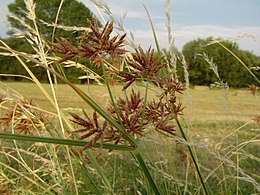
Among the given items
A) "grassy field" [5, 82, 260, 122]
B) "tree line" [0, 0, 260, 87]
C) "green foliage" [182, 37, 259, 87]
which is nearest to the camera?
"grassy field" [5, 82, 260, 122]

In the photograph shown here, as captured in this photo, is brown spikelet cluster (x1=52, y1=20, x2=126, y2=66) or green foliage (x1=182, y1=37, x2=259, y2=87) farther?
green foliage (x1=182, y1=37, x2=259, y2=87)

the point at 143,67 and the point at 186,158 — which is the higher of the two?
the point at 143,67

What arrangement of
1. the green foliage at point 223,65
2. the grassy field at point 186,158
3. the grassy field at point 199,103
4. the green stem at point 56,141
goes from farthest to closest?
the green foliage at point 223,65, the grassy field at point 199,103, the grassy field at point 186,158, the green stem at point 56,141

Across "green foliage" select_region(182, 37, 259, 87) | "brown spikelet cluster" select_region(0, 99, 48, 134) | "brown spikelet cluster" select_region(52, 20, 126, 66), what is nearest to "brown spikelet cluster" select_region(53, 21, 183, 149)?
"brown spikelet cluster" select_region(52, 20, 126, 66)

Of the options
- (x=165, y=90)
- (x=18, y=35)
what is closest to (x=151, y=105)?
(x=165, y=90)

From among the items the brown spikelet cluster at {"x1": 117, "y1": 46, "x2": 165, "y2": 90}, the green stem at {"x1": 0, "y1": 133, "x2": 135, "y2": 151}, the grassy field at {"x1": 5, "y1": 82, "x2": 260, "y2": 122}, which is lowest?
the grassy field at {"x1": 5, "y1": 82, "x2": 260, "y2": 122}

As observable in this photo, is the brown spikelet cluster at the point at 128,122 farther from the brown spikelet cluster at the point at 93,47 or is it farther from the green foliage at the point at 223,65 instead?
the green foliage at the point at 223,65

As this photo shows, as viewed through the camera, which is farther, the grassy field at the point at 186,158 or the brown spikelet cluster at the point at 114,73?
the grassy field at the point at 186,158

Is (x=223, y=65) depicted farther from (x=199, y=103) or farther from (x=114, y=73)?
(x=114, y=73)

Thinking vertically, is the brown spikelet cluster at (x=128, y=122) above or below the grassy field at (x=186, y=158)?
above

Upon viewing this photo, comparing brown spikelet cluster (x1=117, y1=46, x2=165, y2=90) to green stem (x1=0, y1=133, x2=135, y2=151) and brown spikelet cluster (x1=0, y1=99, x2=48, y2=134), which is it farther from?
brown spikelet cluster (x1=0, y1=99, x2=48, y2=134)

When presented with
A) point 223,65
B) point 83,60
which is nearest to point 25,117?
point 83,60

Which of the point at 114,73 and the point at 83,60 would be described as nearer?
the point at 114,73

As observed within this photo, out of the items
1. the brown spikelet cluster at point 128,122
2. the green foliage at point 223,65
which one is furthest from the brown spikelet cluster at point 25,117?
the green foliage at point 223,65
